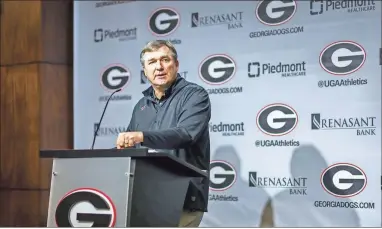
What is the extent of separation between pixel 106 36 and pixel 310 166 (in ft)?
6.25

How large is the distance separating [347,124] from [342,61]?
0.41 meters

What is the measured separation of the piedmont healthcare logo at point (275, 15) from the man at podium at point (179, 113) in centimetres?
143

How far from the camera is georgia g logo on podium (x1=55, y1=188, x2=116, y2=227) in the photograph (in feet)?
5.90

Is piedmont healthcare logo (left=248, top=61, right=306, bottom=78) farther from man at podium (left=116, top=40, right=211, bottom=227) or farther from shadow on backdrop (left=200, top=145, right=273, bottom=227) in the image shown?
man at podium (left=116, top=40, right=211, bottom=227)

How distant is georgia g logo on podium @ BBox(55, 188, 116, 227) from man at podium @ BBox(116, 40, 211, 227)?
424 millimetres

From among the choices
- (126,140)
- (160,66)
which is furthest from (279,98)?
(126,140)

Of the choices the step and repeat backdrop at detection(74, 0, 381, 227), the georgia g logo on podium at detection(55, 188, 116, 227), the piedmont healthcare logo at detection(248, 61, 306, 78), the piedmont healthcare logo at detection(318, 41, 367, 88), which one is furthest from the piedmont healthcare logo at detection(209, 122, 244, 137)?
the georgia g logo on podium at detection(55, 188, 116, 227)

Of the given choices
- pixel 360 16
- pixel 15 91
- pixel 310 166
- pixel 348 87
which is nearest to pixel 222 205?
pixel 310 166

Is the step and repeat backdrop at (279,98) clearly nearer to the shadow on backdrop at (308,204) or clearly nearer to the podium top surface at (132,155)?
the shadow on backdrop at (308,204)

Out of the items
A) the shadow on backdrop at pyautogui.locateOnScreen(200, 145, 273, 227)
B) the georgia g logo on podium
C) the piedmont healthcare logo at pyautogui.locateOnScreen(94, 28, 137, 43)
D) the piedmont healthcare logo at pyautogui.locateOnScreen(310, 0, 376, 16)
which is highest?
the piedmont healthcare logo at pyautogui.locateOnScreen(310, 0, 376, 16)

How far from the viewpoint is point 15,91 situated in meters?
4.27

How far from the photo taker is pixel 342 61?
3445 millimetres

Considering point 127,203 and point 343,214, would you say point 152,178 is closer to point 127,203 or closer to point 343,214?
point 127,203

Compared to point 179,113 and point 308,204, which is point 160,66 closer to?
point 179,113
